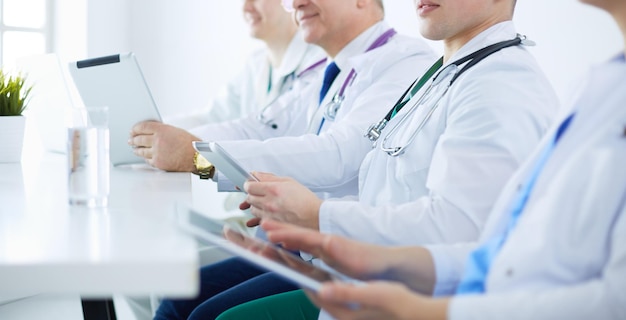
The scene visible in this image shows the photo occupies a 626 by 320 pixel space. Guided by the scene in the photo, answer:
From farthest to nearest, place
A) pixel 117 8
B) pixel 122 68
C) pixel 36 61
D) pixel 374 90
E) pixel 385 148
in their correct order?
pixel 117 8 < pixel 36 61 < pixel 374 90 < pixel 122 68 < pixel 385 148

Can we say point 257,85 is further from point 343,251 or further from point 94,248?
point 94,248

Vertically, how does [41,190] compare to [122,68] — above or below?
below

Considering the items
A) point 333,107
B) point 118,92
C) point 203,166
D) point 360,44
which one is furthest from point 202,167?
point 360,44

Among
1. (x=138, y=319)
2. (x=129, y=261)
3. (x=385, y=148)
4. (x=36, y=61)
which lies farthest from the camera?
(x=138, y=319)

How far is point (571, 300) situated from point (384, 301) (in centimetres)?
21

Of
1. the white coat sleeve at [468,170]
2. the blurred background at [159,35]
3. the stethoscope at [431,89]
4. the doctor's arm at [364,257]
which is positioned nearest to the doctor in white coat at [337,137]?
the stethoscope at [431,89]

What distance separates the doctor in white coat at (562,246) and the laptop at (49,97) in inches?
56.1

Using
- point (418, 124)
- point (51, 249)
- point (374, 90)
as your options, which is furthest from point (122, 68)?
point (51, 249)

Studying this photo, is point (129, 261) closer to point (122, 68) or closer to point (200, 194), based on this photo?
point (122, 68)

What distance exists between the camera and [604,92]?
37.5 inches

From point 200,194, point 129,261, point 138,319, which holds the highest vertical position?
point 129,261

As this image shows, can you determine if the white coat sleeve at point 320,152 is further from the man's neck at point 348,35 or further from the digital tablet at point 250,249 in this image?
the digital tablet at point 250,249

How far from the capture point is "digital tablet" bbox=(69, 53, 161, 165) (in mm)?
1876

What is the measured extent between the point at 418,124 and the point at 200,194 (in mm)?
1373
